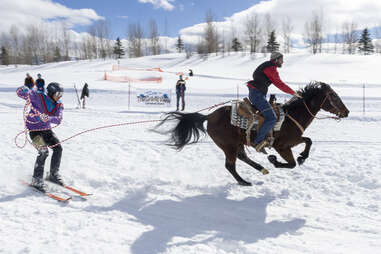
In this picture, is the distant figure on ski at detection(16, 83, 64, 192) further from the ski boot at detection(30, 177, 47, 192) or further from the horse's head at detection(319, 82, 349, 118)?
the horse's head at detection(319, 82, 349, 118)

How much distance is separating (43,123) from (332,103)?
16.8ft

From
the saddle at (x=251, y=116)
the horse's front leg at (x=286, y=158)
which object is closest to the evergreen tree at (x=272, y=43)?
the saddle at (x=251, y=116)

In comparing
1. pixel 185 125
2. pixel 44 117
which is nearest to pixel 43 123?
pixel 44 117

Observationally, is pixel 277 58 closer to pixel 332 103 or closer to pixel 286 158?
pixel 332 103

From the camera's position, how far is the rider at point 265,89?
4695 millimetres

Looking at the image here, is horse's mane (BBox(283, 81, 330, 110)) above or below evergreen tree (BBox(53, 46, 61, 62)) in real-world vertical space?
below

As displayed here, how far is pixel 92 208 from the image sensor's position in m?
4.05

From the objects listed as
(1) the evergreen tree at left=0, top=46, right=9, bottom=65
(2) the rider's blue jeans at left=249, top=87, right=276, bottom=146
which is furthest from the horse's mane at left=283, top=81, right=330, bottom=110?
(1) the evergreen tree at left=0, top=46, right=9, bottom=65

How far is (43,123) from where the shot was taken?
183 inches

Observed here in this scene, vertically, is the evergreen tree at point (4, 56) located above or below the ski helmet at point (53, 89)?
above

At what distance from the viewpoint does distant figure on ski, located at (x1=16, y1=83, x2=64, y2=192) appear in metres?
4.46

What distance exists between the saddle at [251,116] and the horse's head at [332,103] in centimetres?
85

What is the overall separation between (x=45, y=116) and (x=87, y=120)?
24.4ft

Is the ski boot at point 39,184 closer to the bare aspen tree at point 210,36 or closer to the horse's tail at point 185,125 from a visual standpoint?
the horse's tail at point 185,125
